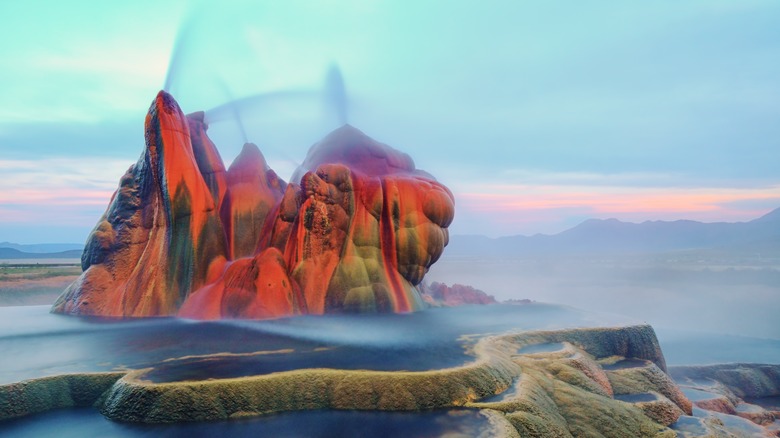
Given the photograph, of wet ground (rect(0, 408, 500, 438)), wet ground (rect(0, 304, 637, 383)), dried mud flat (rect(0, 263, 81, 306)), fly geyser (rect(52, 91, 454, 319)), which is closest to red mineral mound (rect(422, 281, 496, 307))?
fly geyser (rect(52, 91, 454, 319))

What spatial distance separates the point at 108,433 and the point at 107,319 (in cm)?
1242

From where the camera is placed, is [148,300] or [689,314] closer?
[148,300]

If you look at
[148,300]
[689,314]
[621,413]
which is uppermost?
[148,300]

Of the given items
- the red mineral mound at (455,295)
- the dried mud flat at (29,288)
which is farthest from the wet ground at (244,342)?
the dried mud flat at (29,288)

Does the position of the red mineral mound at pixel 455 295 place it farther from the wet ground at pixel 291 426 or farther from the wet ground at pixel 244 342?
the wet ground at pixel 291 426

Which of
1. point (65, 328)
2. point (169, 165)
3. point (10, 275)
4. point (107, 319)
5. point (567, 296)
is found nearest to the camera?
point (65, 328)

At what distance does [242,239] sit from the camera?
80.2 ft

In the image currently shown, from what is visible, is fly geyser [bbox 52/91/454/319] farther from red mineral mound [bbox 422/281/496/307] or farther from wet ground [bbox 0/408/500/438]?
wet ground [bbox 0/408/500/438]

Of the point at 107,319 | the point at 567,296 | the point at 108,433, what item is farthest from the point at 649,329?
the point at 567,296

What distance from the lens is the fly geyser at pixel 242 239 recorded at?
70.6 feet

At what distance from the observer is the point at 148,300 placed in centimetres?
2125

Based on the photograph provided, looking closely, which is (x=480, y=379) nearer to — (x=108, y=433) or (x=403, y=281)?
(x=108, y=433)

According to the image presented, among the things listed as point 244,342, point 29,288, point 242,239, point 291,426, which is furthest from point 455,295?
point 29,288

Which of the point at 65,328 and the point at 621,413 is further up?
the point at 65,328
